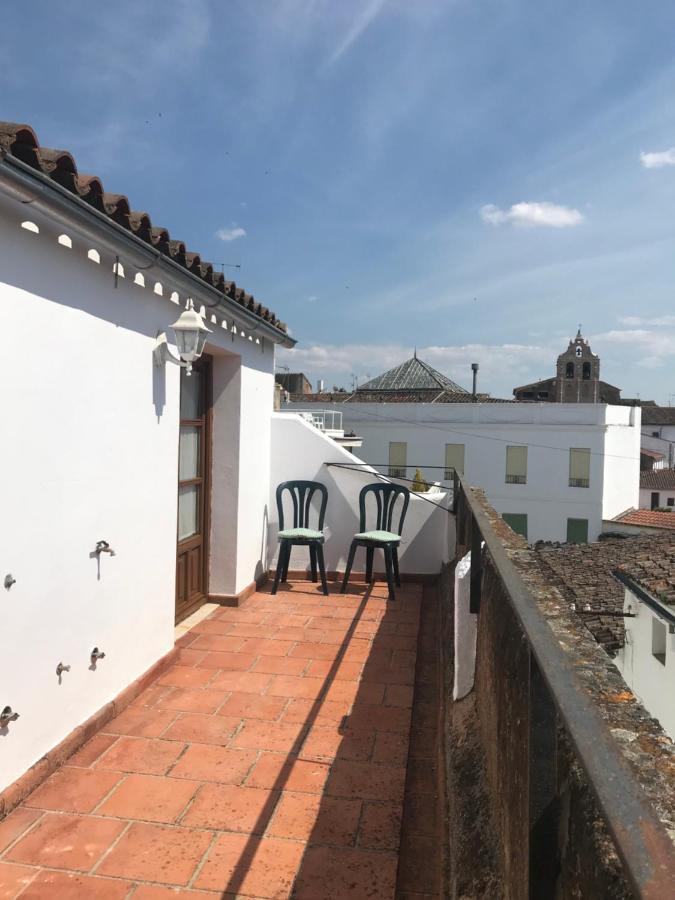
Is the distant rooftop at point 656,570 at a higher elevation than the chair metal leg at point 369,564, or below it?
below

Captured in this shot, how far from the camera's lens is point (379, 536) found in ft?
19.4

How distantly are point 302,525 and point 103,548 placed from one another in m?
3.32

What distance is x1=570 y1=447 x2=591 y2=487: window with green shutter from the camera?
87.5ft

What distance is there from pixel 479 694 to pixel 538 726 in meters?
1.35

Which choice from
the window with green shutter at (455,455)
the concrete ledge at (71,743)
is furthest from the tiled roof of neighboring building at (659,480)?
the concrete ledge at (71,743)

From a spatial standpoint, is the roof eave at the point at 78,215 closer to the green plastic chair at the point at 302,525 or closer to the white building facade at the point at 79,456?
the white building facade at the point at 79,456

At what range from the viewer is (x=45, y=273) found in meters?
2.61

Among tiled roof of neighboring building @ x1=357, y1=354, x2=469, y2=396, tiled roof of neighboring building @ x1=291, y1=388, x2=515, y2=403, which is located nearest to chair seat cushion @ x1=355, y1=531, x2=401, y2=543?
tiled roof of neighboring building @ x1=291, y1=388, x2=515, y2=403

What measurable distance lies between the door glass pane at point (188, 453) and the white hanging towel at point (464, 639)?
2.36m

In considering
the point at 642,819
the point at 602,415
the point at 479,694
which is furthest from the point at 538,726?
the point at 602,415

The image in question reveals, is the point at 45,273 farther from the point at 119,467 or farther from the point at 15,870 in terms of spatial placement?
the point at 15,870

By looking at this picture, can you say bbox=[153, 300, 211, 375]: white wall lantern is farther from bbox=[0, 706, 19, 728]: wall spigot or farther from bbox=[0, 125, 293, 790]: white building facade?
bbox=[0, 706, 19, 728]: wall spigot

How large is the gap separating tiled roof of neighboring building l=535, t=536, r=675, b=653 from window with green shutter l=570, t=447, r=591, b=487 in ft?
51.2

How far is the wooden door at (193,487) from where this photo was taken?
4.85 metres
